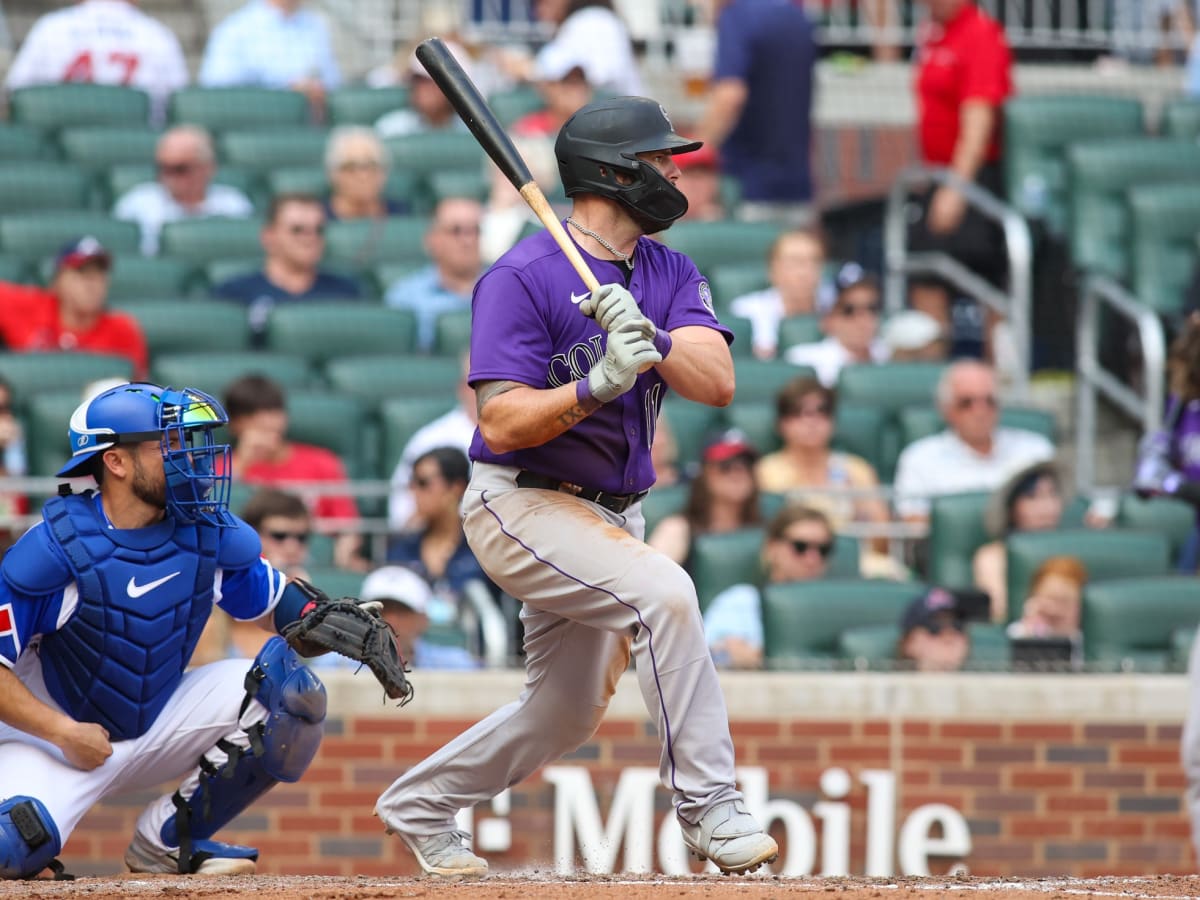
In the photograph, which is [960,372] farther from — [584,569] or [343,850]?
[584,569]

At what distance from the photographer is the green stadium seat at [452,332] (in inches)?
346

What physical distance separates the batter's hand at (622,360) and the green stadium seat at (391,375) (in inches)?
168

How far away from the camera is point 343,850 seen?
272 inches

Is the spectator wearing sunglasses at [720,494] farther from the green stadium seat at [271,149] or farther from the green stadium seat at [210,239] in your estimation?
the green stadium seat at [271,149]

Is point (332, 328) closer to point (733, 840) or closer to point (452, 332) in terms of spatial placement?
point (452, 332)

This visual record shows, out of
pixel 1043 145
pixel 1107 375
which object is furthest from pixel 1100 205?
pixel 1107 375

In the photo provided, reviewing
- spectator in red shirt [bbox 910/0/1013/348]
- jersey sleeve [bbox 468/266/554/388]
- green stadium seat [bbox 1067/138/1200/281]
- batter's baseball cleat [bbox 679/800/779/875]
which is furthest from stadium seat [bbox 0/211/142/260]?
batter's baseball cleat [bbox 679/800/779/875]

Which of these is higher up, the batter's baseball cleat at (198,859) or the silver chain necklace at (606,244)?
the silver chain necklace at (606,244)

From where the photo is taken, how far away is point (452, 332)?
8.81 meters

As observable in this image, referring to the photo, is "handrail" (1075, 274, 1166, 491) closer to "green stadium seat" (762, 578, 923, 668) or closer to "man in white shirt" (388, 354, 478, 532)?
"green stadium seat" (762, 578, 923, 668)

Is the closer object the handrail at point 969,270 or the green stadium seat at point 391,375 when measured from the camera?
the green stadium seat at point 391,375

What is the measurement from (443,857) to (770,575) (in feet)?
8.64

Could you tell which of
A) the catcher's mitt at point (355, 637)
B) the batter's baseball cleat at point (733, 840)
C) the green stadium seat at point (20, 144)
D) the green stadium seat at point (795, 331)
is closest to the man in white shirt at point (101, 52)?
the green stadium seat at point (20, 144)

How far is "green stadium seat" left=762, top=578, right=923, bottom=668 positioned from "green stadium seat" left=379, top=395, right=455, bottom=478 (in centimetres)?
167
